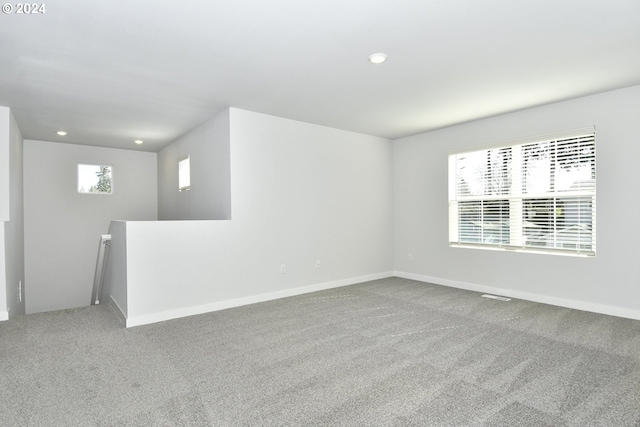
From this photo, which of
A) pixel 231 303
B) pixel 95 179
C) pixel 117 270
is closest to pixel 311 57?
pixel 231 303

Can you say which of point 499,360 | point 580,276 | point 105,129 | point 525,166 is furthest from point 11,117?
point 580,276

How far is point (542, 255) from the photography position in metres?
4.42

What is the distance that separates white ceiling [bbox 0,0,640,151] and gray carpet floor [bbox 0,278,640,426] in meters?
2.47

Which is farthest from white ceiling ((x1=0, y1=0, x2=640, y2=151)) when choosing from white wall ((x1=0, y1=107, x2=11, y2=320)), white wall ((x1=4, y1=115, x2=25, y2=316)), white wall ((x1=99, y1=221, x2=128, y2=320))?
white wall ((x1=99, y1=221, x2=128, y2=320))

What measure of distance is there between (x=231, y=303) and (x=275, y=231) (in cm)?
111

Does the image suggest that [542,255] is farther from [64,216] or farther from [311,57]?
[64,216]

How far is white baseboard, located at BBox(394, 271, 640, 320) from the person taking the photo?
3811 millimetres

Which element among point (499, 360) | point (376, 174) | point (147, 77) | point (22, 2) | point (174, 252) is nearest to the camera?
point (22, 2)

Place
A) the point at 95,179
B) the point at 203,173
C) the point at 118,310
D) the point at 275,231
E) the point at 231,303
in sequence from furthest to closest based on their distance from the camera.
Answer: the point at 95,179 < the point at 203,173 < the point at 275,231 < the point at 231,303 < the point at 118,310

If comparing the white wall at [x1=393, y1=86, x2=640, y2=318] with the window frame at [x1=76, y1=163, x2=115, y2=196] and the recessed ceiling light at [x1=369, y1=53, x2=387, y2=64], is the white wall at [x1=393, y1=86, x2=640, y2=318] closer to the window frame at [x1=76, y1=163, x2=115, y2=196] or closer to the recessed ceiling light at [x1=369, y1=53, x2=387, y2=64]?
the recessed ceiling light at [x1=369, y1=53, x2=387, y2=64]

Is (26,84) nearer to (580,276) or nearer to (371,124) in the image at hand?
(371,124)

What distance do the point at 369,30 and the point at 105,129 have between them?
468 centimetres

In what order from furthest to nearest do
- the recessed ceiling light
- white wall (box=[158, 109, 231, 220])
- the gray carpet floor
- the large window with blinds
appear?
1. white wall (box=[158, 109, 231, 220])
2. the large window with blinds
3. the recessed ceiling light
4. the gray carpet floor

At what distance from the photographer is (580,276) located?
13.5 feet
